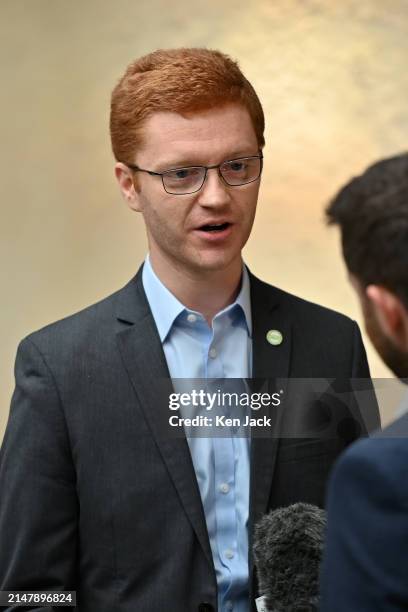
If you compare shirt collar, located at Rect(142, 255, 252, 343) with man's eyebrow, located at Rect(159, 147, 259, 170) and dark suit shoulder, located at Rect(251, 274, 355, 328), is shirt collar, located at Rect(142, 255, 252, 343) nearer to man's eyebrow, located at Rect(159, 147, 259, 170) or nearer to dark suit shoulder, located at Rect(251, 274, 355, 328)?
dark suit shoulder, located at Rect(251, 274, 355, 328)

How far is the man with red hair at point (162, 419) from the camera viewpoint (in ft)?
6.14

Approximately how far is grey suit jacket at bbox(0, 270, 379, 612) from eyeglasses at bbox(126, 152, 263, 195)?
26 centimetres

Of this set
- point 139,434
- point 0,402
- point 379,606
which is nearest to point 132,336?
point 139,434

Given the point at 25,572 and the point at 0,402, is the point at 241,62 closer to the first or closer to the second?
the point at 0,402

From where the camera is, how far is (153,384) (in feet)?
6.35

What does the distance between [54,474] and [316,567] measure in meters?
0.49

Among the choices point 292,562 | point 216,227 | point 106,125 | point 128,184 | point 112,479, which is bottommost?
point 292,562

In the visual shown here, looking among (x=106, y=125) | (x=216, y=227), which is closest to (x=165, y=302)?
(x=216, y=227)

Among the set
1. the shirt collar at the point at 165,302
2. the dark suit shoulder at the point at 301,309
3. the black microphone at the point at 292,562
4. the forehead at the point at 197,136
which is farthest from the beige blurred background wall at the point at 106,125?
the black microphone at the point at 292,562

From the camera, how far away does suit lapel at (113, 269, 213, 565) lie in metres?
1.86

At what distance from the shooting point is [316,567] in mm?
1617

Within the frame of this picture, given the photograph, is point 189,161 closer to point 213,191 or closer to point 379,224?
point 213,191

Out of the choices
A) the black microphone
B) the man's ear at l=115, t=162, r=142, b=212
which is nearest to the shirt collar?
the man's ear at l=115, t=162, r=142, b=212

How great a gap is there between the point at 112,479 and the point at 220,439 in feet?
0.63
